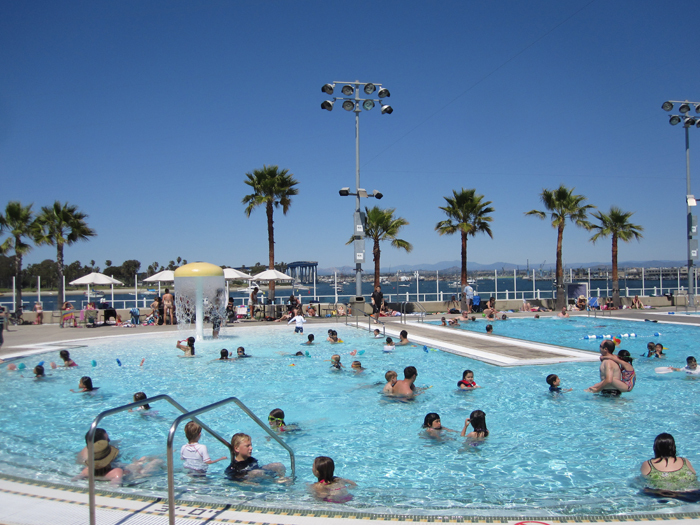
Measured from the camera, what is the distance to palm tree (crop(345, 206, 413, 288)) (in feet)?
87.1

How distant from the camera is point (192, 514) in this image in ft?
13.2

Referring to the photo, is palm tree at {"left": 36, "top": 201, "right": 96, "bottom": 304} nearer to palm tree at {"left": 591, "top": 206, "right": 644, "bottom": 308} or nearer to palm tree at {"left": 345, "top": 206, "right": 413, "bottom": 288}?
palm tree at {"left": 345, "top": 206, "right": 413, "bottom": 288}

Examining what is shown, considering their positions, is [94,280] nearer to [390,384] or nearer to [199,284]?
[199,284]

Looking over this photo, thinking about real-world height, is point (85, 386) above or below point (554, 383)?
below

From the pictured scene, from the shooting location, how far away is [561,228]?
27.8m

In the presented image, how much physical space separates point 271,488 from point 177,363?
8878mm

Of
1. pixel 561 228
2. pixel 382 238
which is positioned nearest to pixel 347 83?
pixel 382 238

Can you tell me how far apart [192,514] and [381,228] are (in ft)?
76.4

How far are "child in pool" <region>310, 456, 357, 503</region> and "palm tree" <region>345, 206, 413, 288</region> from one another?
2141 centimetres

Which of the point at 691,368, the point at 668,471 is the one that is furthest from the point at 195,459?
the point at 691,368

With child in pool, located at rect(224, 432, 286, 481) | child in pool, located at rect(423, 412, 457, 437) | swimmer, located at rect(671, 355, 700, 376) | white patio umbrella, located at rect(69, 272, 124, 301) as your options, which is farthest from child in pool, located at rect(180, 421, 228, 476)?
white patio umbrella, located at rect(69, 272, 124, 301)

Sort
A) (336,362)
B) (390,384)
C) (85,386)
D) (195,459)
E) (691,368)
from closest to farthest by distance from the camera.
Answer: (195,459) < (390,384) < (85,386) < (691,368) < (336,362)

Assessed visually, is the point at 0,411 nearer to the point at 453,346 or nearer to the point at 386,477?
the point at 386,477

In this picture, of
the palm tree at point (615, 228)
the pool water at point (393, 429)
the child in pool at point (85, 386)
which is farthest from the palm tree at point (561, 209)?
the child in pool at point (85, 386)
